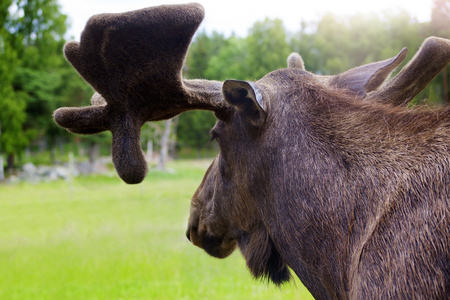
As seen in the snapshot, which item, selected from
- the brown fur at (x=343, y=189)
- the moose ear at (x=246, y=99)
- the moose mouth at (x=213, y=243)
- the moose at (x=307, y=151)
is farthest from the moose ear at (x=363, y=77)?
the moose mouth at (x=213, y=243)

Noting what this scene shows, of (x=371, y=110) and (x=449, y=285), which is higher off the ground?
(x=371, y=110)

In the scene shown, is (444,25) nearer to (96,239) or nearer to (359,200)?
(359,200)

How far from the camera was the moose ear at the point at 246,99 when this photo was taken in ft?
6.82

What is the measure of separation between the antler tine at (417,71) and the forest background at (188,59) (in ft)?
0.72

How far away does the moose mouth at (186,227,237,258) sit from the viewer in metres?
2.98

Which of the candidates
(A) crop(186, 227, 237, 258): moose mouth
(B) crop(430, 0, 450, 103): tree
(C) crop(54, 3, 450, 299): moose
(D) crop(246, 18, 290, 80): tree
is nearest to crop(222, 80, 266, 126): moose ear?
(C) crop(54, 3, 450, 299): moose

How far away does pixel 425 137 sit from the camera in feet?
5.96

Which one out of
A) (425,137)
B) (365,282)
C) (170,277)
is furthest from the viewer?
(170,277)

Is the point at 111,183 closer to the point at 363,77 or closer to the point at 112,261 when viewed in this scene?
the point at 112,261

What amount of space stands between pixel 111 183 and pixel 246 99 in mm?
28364

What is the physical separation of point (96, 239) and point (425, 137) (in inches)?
407

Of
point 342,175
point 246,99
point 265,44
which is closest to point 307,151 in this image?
point 342,175

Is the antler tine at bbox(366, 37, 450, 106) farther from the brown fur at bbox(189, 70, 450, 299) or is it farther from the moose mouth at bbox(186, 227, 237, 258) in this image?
the moose mouth at bbox(186, 227, 237, 258)

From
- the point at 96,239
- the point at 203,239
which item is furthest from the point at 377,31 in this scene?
the point at 203,239
